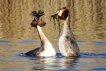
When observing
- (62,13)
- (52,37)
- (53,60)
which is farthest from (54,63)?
(52,37)

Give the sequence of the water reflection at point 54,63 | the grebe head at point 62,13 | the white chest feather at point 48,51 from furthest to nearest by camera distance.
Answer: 1. the grebe head at point 62,13
2. the white chest feather at point 48,51
3. the water reflection at point 54,63

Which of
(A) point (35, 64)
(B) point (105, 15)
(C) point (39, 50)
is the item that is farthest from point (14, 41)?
(B) point (105, 15)

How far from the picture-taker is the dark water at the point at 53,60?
543 inches

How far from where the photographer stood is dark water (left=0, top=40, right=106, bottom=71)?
1380 cm

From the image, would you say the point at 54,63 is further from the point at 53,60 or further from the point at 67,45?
the point at 67,45

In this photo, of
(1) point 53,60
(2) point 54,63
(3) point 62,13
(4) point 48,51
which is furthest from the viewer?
(3) point 62,13

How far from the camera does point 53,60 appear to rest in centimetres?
1518

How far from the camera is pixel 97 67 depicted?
45.3 feet

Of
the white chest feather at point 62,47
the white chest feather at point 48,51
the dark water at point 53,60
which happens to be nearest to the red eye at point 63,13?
the white chest feather at point 62,47

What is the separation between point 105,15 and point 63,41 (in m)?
12.2

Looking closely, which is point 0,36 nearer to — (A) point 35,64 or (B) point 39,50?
(B) point 39,50

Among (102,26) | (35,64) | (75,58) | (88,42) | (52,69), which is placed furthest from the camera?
(102,26)

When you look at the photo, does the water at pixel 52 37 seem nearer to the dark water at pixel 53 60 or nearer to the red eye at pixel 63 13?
the dark water at pixel 53 60

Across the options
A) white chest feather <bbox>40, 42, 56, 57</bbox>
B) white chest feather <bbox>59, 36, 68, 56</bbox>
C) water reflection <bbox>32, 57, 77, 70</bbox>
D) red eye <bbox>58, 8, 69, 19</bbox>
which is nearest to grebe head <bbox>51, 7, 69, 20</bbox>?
red eye <bbox>58, 8, 69, 19</bbox>
